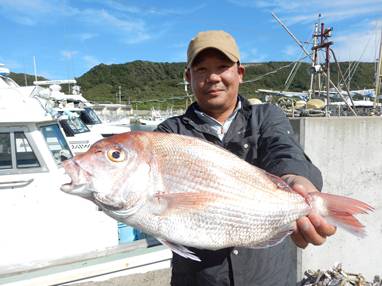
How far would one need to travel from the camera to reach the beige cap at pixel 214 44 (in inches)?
90.0

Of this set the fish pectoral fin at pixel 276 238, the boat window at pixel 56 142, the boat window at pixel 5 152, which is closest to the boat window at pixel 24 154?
the boat window at pixel 5 152

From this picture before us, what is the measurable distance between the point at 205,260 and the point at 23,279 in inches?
136

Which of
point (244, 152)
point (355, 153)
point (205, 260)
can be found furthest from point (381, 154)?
point (205, 260)

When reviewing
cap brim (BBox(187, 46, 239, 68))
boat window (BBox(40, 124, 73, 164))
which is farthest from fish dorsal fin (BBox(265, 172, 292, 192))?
boat window (BBox(40, 124, 73, 164))

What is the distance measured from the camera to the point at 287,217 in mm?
1851

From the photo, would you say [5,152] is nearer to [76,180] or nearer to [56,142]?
[56,142]

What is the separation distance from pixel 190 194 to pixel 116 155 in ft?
1.26

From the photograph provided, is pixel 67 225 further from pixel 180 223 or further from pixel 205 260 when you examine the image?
pixel 180 223

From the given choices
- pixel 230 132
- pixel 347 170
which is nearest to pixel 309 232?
pixel 230 132

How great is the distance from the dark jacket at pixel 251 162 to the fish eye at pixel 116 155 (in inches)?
28.5

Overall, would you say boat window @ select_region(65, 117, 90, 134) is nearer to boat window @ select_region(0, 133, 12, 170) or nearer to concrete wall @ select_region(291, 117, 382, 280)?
boat window @ select_region(0, 133, 12, 170)

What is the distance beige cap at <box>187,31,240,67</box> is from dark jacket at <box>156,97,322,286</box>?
37 cm

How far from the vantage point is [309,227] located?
5.91 ft

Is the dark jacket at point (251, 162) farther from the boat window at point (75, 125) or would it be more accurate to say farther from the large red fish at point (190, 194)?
the boat window at point (75, 125)
